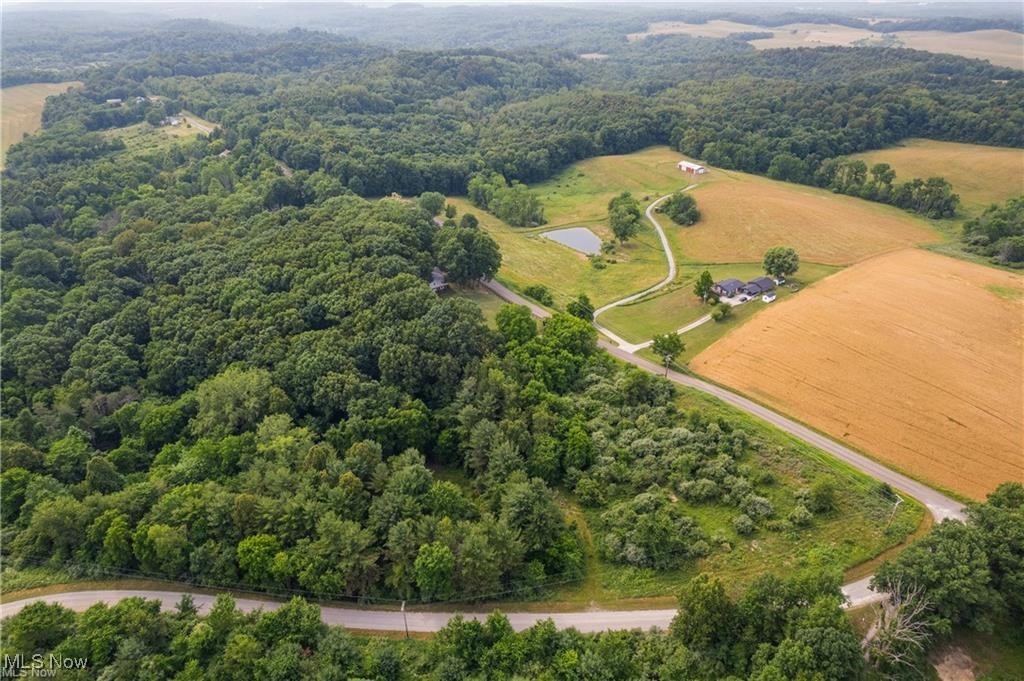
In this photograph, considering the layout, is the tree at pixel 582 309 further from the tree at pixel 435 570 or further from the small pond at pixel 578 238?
the tree at pixel 435 570

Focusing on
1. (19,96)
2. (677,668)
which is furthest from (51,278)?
(19,96)

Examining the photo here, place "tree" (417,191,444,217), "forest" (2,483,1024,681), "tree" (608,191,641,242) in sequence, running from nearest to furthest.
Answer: "forest" (2,483,1024,681) < "tree" (608,191,641,242) < "tree" (417,191,444,217)

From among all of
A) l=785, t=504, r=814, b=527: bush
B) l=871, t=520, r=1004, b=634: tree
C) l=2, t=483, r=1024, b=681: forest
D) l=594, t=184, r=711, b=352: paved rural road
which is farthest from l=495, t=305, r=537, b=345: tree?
l=871, t=520, r=1004, b=634: tree

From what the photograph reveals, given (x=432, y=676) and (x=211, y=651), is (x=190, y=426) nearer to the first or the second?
(x=211, y=651)

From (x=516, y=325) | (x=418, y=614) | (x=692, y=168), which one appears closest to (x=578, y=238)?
(x=692, y=168)

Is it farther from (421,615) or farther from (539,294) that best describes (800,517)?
(539,294)

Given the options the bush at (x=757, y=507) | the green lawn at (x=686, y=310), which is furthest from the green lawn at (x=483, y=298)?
the bush at (x=757, y=507)

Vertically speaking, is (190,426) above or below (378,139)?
below

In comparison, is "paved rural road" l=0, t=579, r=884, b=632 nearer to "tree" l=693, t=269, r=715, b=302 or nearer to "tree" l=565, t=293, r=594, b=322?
"tree" l=565, t=293, r=594, b=322
